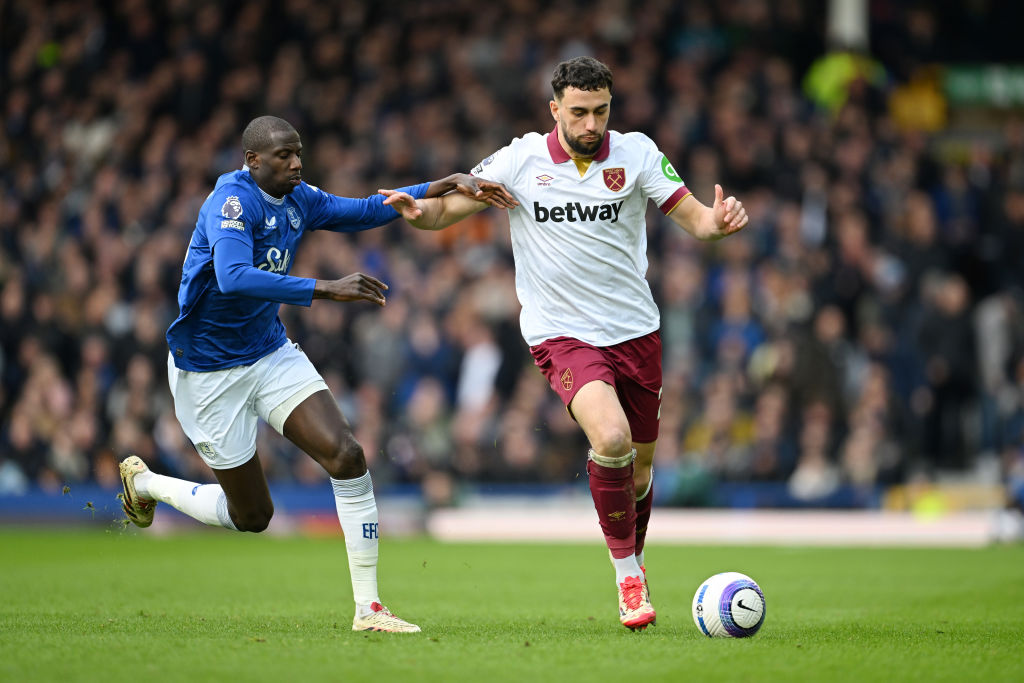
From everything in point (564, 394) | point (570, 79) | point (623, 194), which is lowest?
point (564, 394)

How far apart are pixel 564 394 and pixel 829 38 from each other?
14663 mm

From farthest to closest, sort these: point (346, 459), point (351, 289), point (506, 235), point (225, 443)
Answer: point (506, 235), point (225, 443), point (346, 459), point (351, 289)

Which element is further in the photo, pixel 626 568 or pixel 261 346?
pixel 261 346

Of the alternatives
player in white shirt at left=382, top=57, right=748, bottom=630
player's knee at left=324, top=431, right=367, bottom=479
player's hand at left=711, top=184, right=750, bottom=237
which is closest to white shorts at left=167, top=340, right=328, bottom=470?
player's knee at left=324, top=431, right=367, bottom=479

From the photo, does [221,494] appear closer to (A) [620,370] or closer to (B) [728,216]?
(A) [620,370]

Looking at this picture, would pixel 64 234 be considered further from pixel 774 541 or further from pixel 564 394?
pixel 564 394

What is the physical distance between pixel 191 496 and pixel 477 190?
8.26ft

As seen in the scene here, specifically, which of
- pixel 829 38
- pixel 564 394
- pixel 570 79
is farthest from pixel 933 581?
pixel 829 38

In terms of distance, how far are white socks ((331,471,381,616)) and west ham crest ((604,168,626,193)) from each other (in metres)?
2.09

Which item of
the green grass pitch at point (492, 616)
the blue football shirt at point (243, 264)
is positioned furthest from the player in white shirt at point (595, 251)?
the green grass pitch at point (492, 616)

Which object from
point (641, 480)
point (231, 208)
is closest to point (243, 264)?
point (231, 208)

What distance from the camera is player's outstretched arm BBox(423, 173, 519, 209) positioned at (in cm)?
771

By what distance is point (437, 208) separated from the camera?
26.0 ft

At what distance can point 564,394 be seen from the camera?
7594 mm
